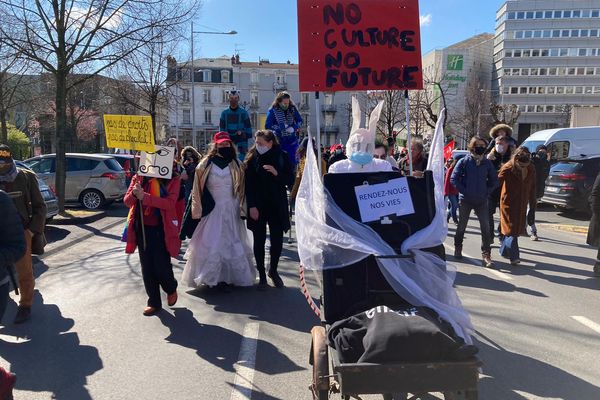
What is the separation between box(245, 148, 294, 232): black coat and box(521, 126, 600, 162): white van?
1334cm

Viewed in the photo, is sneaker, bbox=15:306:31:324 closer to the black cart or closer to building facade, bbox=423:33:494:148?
the black cart

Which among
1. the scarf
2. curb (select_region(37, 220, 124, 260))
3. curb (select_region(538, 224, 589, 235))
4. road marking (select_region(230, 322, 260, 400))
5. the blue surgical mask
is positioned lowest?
road marking (select_region(230, 322, 260, 400))

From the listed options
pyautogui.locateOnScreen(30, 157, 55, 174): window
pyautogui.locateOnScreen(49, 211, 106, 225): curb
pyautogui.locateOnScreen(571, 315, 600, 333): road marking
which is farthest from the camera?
pyautogui.locateOnScreen(30, 157, 55, 174): window

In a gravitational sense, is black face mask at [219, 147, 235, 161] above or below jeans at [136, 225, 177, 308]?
above

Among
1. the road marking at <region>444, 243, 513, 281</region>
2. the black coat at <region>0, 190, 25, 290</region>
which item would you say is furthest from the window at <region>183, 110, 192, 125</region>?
the black coat at <region>0, 190, 25, 290</region>

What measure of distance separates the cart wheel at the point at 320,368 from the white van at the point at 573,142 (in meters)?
15.7

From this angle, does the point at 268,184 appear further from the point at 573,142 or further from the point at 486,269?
the point at 573,142

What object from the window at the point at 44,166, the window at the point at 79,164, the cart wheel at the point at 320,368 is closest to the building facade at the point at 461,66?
the window at the point at 79,164

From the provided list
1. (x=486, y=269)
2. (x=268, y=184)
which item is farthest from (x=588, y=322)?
(x=268, y=184)

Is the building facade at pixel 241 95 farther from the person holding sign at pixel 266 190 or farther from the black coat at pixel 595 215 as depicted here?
the person holding sign at pixel 266 190

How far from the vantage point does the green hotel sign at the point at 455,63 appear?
246 feet

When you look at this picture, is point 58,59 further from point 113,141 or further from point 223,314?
point 223,314

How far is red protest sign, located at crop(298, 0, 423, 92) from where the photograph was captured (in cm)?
383

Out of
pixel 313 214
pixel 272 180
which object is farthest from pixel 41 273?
pixel 313 214
